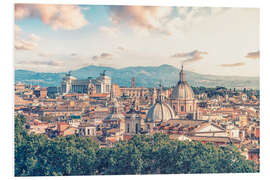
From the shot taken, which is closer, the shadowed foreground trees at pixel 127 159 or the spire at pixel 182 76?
the shadowed foreground trees at pixel 127 159

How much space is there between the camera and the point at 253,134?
12.4 meters

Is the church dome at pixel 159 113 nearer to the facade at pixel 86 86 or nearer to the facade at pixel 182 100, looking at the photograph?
the facade at pixel 182 100

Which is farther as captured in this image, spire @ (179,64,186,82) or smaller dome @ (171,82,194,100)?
smaller dome @ (171,82,194,100)

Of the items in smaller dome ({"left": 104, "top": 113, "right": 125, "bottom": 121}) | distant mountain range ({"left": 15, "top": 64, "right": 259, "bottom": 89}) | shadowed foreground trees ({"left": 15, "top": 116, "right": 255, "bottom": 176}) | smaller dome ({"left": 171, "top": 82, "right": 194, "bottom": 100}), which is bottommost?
shadowed foreground trees ({"left": 15, "top": 116, "right": 255, "bottom": 176})

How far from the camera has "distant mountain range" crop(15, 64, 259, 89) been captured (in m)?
13.2

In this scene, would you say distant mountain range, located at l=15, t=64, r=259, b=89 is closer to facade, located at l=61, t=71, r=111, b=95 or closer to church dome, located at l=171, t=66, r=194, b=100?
church dome, located at l=171, t=66, r=194, b=100

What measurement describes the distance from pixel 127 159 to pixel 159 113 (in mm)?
6224

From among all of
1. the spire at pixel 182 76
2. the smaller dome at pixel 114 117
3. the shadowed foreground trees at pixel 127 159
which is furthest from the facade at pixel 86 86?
the shadowed foreground trees at pixel 127 159

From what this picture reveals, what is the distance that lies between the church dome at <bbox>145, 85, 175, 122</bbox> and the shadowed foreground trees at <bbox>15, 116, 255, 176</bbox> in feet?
17.1

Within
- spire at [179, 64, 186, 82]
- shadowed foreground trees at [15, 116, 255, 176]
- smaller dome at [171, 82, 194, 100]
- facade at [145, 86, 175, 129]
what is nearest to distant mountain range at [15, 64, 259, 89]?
spire at [179, 64, 186, 82]

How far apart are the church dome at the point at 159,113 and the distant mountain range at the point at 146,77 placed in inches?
30.5

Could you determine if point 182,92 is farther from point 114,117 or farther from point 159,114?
point 114,117

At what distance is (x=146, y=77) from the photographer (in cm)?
1477

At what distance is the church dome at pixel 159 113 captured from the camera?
15.7 m
